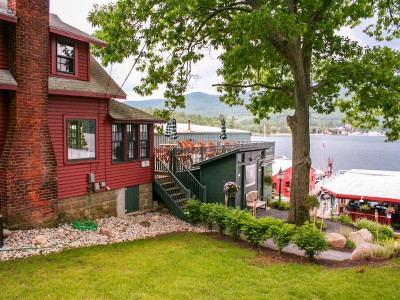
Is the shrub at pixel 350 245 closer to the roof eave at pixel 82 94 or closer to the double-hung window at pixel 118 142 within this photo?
the double-hung window at pixel 118 142

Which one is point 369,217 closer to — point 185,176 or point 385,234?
point 385,234

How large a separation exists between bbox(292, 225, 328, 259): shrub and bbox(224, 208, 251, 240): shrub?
2.03 m

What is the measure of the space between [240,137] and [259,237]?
24538mm

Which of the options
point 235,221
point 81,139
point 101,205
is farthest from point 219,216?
point 81,139

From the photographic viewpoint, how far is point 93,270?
7.69 metres

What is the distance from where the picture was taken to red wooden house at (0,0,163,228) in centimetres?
991

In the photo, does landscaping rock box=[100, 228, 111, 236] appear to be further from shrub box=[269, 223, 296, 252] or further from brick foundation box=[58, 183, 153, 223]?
shrub box=[269, 223, 296, 252]

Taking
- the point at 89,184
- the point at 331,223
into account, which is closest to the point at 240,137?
the point at 331,223

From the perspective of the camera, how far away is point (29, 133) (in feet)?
33.6

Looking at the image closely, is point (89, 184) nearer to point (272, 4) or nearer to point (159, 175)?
point (159, 175)

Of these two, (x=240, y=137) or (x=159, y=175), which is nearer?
(x=159, y=175)

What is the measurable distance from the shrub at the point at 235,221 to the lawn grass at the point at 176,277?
1.77 m

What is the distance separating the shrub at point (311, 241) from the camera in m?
9.75

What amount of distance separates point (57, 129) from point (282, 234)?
816 centimetres
